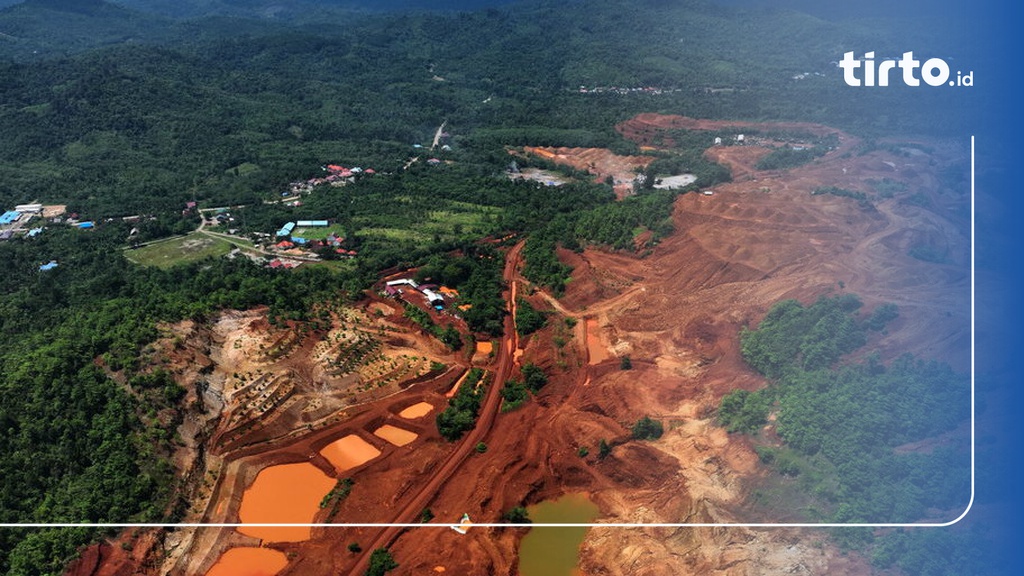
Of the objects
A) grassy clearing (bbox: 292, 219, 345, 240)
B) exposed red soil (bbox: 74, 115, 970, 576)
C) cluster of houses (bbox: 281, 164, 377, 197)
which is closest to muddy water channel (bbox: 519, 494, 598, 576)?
exposed red soil (bbox: 74, 115, 970, 576)

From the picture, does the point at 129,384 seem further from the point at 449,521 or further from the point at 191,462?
the point at 449,521

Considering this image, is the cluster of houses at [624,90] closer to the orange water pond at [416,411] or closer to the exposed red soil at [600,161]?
the exposed red soil at [600,161]

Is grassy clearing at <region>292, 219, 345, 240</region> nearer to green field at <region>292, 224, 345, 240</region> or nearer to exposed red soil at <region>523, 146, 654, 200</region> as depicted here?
green field at <region>292, 224, 345, 240</region>

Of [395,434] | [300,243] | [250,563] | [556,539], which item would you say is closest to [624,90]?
[300,243]

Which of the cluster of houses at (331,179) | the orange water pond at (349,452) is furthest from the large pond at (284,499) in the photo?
the cluster of houses at (331,179)

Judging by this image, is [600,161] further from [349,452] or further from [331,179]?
[349,452]

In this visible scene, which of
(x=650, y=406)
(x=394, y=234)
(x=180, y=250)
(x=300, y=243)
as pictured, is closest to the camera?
(x=650, y=406)

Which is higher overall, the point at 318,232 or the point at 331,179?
the point at 331,179

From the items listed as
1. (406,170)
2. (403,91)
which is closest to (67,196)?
(406,170)

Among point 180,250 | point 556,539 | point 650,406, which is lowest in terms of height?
point 556,539
